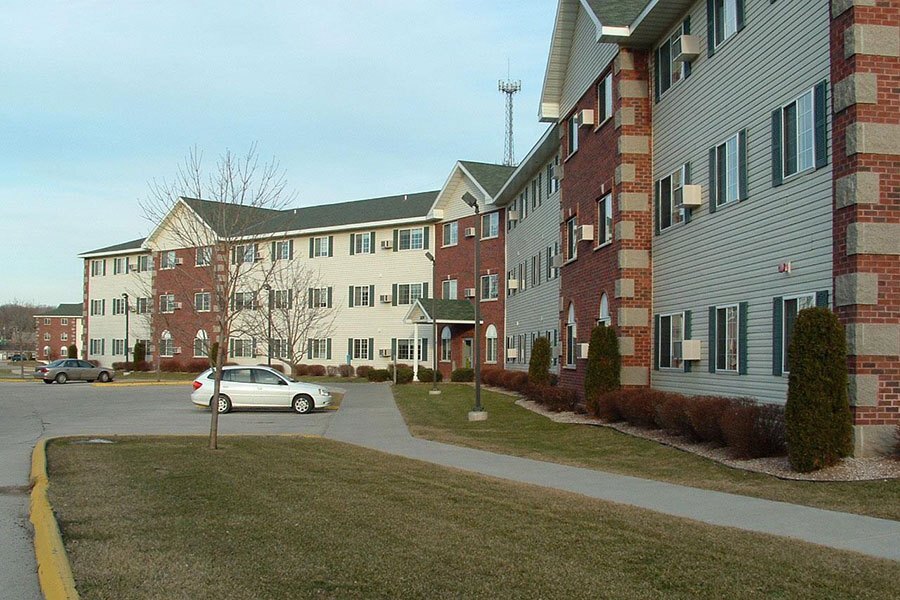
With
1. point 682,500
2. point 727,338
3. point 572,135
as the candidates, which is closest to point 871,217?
point 727,338

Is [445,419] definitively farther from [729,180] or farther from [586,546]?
[586,546]

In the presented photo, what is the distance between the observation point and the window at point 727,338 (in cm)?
1759

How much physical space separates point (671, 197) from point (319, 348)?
133 feet

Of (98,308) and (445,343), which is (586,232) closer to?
(445,343)

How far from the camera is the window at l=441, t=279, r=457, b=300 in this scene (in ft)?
170

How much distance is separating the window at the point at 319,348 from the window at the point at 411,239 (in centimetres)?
829

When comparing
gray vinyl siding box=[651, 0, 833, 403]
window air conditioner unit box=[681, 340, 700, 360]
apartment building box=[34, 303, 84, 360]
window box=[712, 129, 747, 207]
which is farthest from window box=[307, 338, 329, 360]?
apartment building box=[34, 303, 84, 360]

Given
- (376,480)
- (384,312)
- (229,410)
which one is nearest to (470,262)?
(384,312)

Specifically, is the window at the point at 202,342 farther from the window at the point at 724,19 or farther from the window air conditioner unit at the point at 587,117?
the window at the point at 724,19

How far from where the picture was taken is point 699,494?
452 inches

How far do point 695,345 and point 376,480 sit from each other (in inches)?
371

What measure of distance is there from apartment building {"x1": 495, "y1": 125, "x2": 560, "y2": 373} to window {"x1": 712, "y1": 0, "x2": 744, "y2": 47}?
1274 centimetres

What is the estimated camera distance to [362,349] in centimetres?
5731

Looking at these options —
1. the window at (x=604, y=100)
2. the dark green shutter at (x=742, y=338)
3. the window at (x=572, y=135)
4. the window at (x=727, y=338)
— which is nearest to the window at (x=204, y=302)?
the window at (x=572, y=135)
